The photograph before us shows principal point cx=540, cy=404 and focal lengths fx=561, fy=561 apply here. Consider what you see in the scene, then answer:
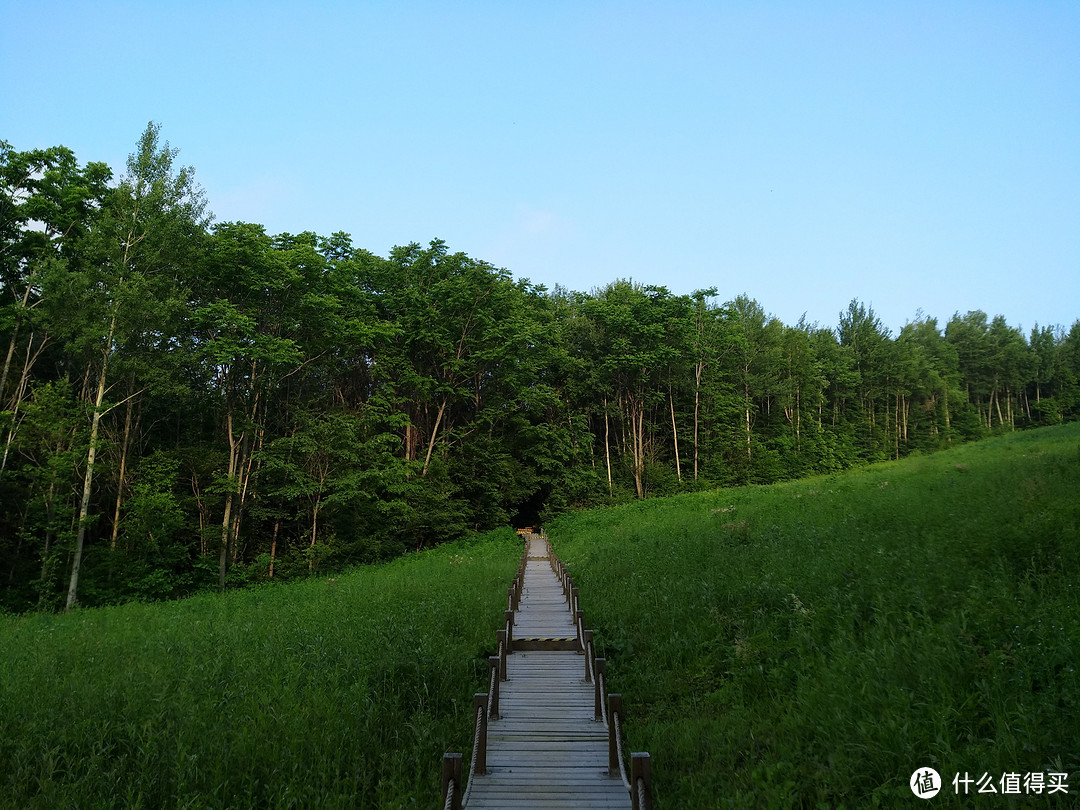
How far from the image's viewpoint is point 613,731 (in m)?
6.05

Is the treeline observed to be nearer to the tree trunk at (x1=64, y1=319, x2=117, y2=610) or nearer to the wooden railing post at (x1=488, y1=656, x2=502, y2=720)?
the tree trunk at (x1=64, y1=319, x2=117, y2=610)

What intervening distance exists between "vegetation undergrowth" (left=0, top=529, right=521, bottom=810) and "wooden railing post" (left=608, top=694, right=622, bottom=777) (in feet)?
6.19

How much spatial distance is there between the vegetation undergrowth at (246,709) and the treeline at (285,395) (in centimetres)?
A: 1041

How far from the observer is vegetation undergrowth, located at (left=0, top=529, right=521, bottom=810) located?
5629 millimetres

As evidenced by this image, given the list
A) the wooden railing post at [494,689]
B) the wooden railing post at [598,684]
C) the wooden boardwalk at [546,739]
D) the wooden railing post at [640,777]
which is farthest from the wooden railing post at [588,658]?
the wooden railing post at [640,777]

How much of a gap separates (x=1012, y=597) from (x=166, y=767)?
9.68 meters

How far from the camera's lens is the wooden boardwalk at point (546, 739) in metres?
5.51

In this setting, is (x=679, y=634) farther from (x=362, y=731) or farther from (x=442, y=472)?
(x=442, y=472)

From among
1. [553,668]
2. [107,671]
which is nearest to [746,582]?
[553,668]

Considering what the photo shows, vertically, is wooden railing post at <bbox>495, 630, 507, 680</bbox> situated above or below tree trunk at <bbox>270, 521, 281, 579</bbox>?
below

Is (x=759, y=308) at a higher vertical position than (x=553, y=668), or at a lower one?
higher

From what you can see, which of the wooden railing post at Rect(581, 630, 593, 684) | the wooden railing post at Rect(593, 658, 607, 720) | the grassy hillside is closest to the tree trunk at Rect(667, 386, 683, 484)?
the grassy hillside

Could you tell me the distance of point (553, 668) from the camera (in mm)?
9227

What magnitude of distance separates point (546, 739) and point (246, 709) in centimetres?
370
